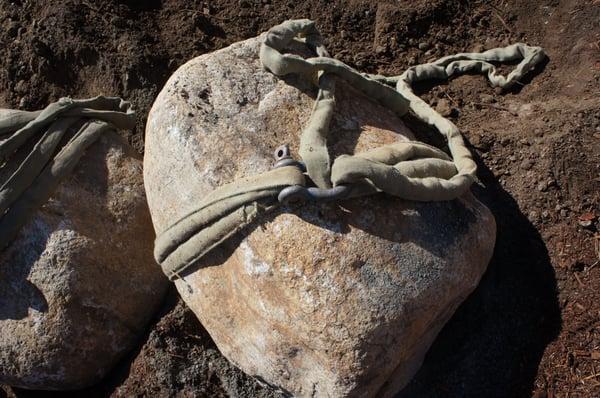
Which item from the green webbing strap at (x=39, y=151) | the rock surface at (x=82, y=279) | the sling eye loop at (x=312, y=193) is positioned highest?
the sling eye loop at (x=312, y=193)

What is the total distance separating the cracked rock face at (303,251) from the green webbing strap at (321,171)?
0.21 feet

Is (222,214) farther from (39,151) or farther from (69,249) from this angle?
(39,151)

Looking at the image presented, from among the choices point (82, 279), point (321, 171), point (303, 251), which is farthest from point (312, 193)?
point (82, 279)

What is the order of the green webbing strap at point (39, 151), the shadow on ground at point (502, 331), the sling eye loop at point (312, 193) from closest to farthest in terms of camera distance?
the sling eye loop at point (312, 193) < the green webbing strap at point (39, 151) < the shadow on ground at point (502, 331)

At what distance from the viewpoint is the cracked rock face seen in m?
2.06

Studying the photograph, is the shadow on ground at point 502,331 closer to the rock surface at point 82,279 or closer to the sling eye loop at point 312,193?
the sling eye loop at point 312,193

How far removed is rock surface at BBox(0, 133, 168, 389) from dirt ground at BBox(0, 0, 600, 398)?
6.9 inches

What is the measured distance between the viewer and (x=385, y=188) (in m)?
2.08

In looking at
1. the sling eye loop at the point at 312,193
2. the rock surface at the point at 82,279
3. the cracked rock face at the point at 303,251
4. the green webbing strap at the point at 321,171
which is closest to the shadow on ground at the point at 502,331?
the cracked rock face at the point at 303,251

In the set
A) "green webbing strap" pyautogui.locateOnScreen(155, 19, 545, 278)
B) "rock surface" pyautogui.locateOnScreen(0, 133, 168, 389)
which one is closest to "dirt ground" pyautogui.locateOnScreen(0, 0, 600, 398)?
"rock surface" pyautogui.locateOnScreen(0, 133, 168, 389)

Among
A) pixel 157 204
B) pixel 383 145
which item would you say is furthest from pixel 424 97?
pixel 157 204

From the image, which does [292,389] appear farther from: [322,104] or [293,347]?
[322,104]

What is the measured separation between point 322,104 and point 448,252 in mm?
728

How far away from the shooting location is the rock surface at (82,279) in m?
2.50
